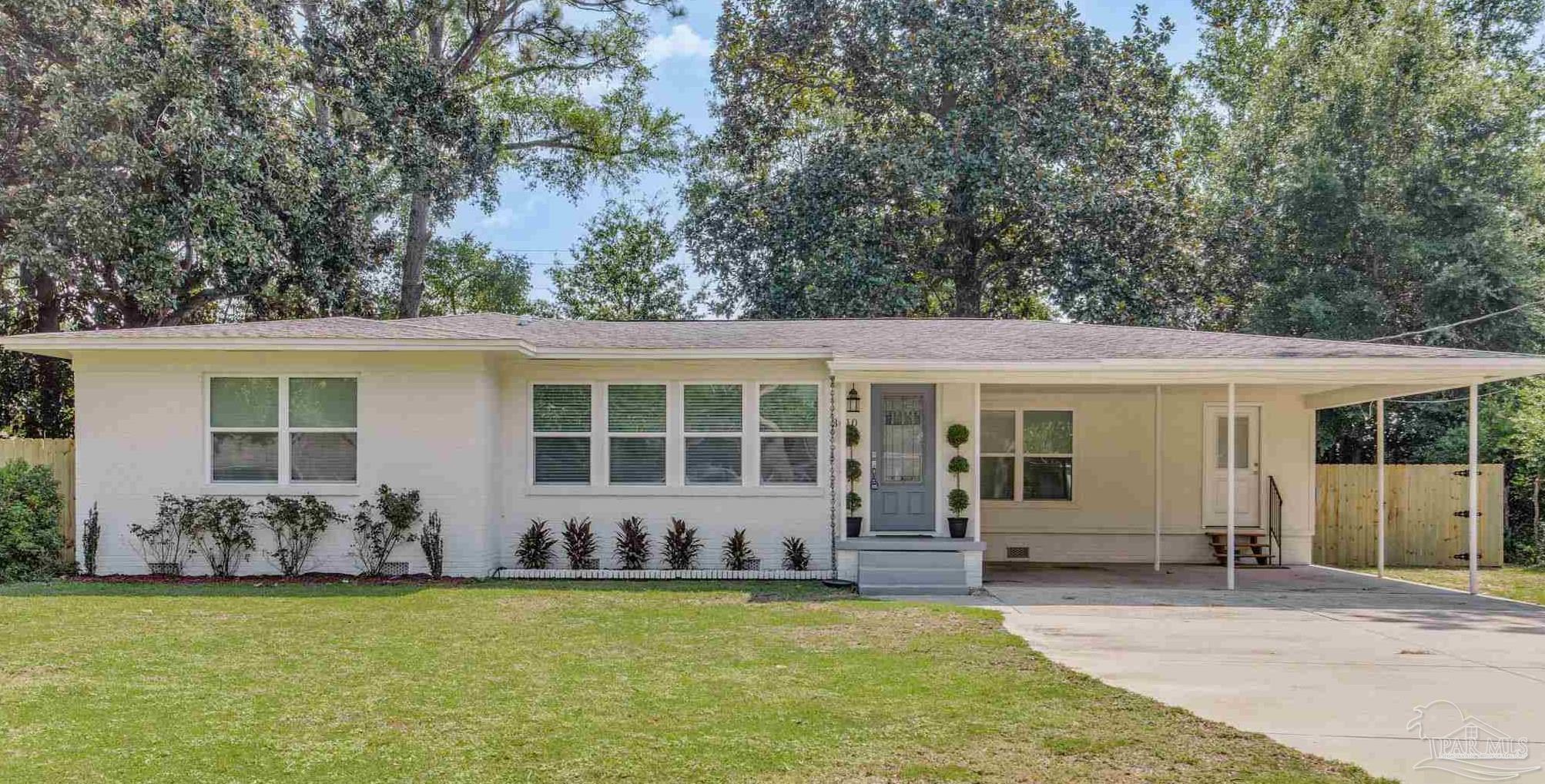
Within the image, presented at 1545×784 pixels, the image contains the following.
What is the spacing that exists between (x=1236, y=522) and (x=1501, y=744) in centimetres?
884

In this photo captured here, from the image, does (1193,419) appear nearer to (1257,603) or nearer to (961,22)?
(1257,603)

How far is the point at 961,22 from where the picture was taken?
65.3ft

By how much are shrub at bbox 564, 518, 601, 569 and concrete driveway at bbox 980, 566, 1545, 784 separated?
4.65 m

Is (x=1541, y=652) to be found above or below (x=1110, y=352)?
below

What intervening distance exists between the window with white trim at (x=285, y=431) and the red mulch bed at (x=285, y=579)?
1.07 meters

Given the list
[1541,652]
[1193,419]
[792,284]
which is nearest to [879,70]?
[792,284]

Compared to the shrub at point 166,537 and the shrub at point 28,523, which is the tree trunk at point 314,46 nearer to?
the shrub at point 28,523

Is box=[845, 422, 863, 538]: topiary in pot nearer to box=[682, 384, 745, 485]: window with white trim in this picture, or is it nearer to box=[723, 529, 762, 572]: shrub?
box=[723, 529, 762, 572]: shrub

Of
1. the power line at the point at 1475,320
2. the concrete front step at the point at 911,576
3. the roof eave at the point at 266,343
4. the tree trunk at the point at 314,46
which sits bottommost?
the concrete front step at the point at 911,576

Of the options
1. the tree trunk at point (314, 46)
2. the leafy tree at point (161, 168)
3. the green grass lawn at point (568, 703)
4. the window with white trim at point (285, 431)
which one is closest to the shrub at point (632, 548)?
the green grass lawn at point (568, 703)

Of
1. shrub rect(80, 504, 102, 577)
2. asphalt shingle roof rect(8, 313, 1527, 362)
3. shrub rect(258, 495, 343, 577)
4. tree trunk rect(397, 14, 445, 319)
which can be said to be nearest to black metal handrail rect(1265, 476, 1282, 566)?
asphalt shingle roof rect(8, 313, 1527, 362)

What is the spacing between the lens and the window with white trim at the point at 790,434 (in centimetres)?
1188

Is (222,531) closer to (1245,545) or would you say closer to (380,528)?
(380,528)

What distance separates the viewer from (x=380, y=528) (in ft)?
36.6
